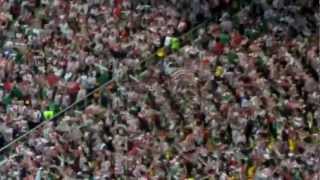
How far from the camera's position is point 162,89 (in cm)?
2172

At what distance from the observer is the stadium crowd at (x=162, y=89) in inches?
801

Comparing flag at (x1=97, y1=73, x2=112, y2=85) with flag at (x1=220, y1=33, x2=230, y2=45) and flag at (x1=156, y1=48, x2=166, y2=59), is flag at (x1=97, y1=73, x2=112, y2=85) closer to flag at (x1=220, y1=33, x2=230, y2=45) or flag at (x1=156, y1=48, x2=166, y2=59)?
flag at (x1=156, y1=48, x2=166, y2=59)

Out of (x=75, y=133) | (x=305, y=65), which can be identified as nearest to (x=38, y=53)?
(x=75, y=133)

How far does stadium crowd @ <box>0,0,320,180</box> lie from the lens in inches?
801

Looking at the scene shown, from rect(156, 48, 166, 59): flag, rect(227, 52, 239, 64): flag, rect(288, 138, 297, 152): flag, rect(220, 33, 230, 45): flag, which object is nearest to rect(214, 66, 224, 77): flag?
rect(227, 52, 239, 64): flag

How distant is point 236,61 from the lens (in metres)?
22.1

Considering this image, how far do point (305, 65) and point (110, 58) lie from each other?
3372 millimetres

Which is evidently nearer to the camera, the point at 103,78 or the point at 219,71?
A: the point at 219,71

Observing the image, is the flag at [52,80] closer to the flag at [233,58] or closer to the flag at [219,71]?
the flag at [219,71]

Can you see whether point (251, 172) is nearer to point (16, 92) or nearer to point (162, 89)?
point (162, 89)

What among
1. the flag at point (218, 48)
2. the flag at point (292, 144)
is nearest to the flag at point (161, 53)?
the flag at point (218, 48)

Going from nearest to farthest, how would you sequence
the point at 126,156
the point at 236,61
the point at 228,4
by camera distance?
the point at 126,156
the point at 236,61
the point at 228,4

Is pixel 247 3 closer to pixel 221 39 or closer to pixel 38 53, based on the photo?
pixel 221 39

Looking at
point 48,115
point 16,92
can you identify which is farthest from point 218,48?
point 16,92
